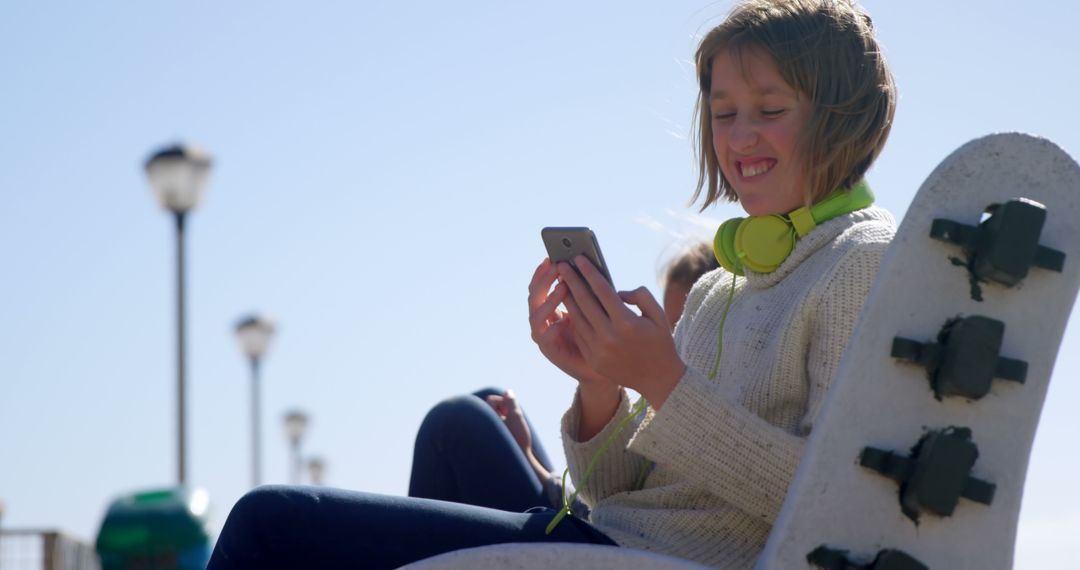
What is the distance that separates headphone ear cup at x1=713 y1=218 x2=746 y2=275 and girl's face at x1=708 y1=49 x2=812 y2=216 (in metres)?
0.05

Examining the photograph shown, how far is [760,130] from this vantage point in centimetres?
311

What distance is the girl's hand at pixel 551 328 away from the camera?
9.48ft

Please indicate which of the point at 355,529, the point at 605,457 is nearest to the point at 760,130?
the point at 605,457

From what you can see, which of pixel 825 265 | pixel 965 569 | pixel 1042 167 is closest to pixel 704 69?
pixel 825 265

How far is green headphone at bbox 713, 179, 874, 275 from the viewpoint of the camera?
3090 mm

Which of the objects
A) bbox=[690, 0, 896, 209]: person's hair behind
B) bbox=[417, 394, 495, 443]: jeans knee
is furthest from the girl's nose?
bbox=[417, 394, 495, 443]: jeans knee

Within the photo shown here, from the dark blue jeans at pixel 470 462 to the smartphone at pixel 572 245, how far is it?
3.08 ft

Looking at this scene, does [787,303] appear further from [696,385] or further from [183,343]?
[183,343]

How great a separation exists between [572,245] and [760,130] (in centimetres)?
58

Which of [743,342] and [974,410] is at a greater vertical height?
[743,342]

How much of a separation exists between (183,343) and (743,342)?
10.8m

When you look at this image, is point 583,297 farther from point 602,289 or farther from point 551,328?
point 551,328

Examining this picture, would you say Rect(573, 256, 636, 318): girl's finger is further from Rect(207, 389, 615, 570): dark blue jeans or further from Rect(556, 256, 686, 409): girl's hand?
Rect(207, 389, 615, 570): dark blue jeans

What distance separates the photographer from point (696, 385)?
2.62 meters
